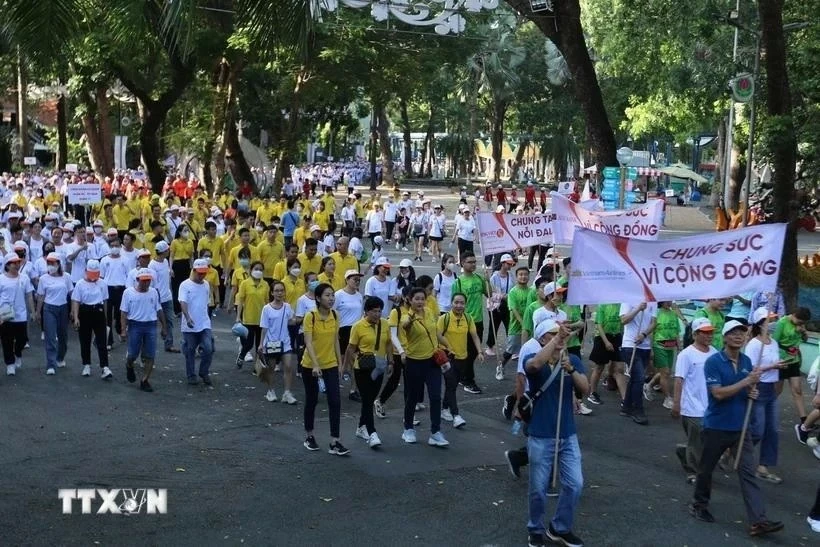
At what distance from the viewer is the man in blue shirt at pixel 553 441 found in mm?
7531

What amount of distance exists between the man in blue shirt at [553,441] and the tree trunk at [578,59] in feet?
31.9

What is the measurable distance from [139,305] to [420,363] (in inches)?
158

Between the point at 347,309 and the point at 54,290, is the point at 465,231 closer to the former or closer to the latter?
the point at 347,309

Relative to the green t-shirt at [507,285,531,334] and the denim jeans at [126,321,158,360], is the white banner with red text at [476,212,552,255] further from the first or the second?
the denim jeans at [126,321,158,360]

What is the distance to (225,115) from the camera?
112 ft

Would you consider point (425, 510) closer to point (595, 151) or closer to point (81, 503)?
point (81, 503)

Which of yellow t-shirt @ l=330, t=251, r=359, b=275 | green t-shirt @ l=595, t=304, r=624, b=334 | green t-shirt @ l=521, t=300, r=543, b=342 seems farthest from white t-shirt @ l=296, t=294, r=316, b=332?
→ green t-shirt @ l=595, t=304, r=624, b=334

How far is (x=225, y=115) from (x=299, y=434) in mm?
24938

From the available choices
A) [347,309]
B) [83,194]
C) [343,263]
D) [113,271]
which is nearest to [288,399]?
[347,309]

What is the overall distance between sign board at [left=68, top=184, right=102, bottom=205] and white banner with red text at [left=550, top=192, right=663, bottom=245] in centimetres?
1313

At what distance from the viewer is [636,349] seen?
466 inches

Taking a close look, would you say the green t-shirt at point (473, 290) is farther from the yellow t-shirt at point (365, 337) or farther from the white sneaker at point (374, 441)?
the white sneaker at point (374, 441)

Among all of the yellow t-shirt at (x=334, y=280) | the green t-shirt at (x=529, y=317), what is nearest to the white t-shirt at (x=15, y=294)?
the yellow t-shirt at (x=334, y=280)

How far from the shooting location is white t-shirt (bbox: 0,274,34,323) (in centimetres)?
1297
